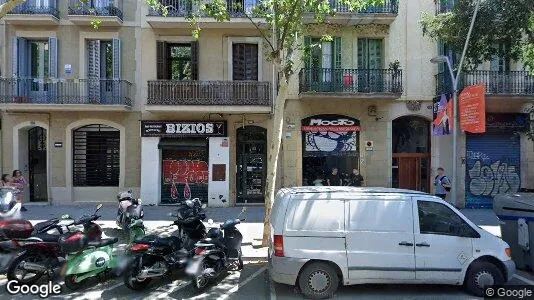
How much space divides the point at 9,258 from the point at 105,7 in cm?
1145

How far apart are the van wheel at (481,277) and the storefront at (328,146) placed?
379 inches

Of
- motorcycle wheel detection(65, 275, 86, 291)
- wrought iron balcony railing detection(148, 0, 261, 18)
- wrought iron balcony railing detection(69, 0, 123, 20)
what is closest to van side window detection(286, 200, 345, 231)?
motorcycle wheel detection(65, 275, 86, 291)

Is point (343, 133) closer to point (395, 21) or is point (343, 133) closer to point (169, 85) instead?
point (395, 21)

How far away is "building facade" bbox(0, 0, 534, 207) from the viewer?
50.4 ft

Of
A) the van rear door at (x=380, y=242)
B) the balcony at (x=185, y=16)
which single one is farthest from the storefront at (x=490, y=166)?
the van rear door at (x=380, y=242)

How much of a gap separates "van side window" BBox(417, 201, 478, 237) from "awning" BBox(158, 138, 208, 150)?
10.7m

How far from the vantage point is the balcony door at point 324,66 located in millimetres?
15250

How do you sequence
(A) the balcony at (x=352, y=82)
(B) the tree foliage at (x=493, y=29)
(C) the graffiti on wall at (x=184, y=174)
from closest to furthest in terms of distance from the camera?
(B) the tree foliage at (x=493, y=29)
(A) the balcony at (x=352, y=82)
(C) the graffiti on wall at (x=184, y=174)

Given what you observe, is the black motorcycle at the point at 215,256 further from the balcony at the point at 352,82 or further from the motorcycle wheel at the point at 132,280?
the balcony at the point at 352,82

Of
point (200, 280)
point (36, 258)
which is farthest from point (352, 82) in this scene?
point (36, 258)

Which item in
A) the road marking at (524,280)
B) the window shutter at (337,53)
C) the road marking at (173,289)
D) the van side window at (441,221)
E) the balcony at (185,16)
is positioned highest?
the balcony at (185,16)

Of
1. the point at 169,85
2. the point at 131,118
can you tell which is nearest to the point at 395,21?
the point at 169,85

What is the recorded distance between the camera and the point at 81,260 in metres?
6.23

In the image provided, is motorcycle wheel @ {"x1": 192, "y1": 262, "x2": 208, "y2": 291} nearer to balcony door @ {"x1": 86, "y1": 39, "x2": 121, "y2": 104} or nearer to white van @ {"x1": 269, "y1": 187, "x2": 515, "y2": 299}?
white van @ {"x1": 269, "y1": 187, "x2": 515, "y2": 299}
